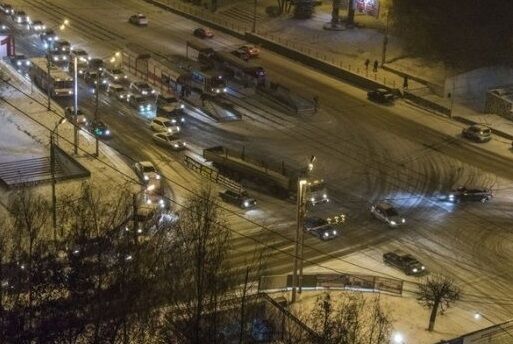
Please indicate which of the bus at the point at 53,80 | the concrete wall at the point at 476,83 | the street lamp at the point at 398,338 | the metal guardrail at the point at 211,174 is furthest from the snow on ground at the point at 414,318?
the concrete wall at the point at 476,83

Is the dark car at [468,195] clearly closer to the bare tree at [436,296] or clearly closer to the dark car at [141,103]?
the bare tree at [436,296]

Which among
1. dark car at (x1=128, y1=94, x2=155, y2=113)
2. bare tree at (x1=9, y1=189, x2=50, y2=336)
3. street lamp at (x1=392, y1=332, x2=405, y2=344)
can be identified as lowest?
dark car at (x1=128, y1=94, x2=155, y2=113)

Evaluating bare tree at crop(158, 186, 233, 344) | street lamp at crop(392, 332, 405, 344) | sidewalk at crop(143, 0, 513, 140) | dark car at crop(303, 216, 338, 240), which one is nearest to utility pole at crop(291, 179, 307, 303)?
bare tree at crop(158, 186, 233, 344)

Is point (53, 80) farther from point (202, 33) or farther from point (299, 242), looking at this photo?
point (299, 242)

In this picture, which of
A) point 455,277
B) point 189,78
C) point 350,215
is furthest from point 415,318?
point 189,78

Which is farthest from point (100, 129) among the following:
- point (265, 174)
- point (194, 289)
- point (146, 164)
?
point (194, 289)

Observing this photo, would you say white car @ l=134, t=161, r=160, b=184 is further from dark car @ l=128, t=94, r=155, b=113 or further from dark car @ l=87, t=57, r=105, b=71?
dark car @ l=87, t=57, r=105, b=71
